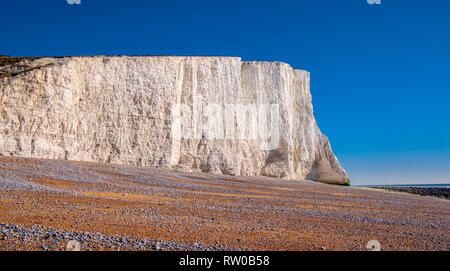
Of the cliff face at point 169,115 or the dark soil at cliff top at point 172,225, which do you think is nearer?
the dark soil at cliff top at point 172,225

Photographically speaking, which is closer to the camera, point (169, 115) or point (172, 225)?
point (172, 225)

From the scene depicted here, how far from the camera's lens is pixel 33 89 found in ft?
77.7

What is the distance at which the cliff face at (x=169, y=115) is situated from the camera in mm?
23781

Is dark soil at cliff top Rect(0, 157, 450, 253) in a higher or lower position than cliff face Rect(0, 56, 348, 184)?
lower

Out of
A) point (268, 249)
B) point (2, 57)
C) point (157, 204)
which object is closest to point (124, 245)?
point (268, 249)

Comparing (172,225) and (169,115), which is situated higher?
(169,115)

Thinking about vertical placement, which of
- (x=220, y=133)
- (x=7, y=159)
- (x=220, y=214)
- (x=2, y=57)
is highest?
(x=2, y=57)

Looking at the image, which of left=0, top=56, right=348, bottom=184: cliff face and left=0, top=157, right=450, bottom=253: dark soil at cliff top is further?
left=0, top=56, right=348, bottom=184: cliff face

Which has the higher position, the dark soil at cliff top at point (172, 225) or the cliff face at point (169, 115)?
the cliff face at point (169, 115)

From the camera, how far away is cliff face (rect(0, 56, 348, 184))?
2378cm

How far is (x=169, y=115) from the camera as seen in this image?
30.7 meters

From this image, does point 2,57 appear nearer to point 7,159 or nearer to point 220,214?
point 7,159
